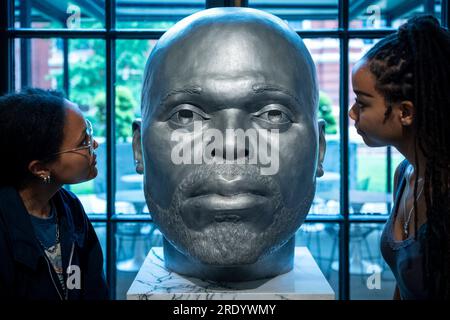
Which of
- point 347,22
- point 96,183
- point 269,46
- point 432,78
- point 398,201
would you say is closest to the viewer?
point 432,78

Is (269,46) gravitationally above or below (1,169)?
above

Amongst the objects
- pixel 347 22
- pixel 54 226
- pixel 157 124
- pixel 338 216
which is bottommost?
pixel 338 216

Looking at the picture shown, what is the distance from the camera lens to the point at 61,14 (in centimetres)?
264

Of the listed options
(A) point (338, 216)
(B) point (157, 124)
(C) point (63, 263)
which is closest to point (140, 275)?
(C) point (63, 263)

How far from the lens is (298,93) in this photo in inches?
65.9

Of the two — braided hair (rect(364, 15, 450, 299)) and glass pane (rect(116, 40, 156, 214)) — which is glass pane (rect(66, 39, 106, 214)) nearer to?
glass pane (rect(116, 40, 156, 214))

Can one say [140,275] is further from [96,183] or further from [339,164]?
[339,164]

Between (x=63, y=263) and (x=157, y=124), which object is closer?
(x=63, y=263)

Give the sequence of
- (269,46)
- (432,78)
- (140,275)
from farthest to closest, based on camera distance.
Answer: (140,275)
(269,46)
(432,78)

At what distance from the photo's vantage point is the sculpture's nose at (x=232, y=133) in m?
1.56

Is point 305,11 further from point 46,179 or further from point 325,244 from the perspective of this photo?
point 46,179

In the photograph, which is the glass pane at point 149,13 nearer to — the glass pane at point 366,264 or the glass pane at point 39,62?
the glass pane at point 39,62

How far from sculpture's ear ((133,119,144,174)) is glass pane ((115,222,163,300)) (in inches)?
36.7

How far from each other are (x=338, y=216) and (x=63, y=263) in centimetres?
153
